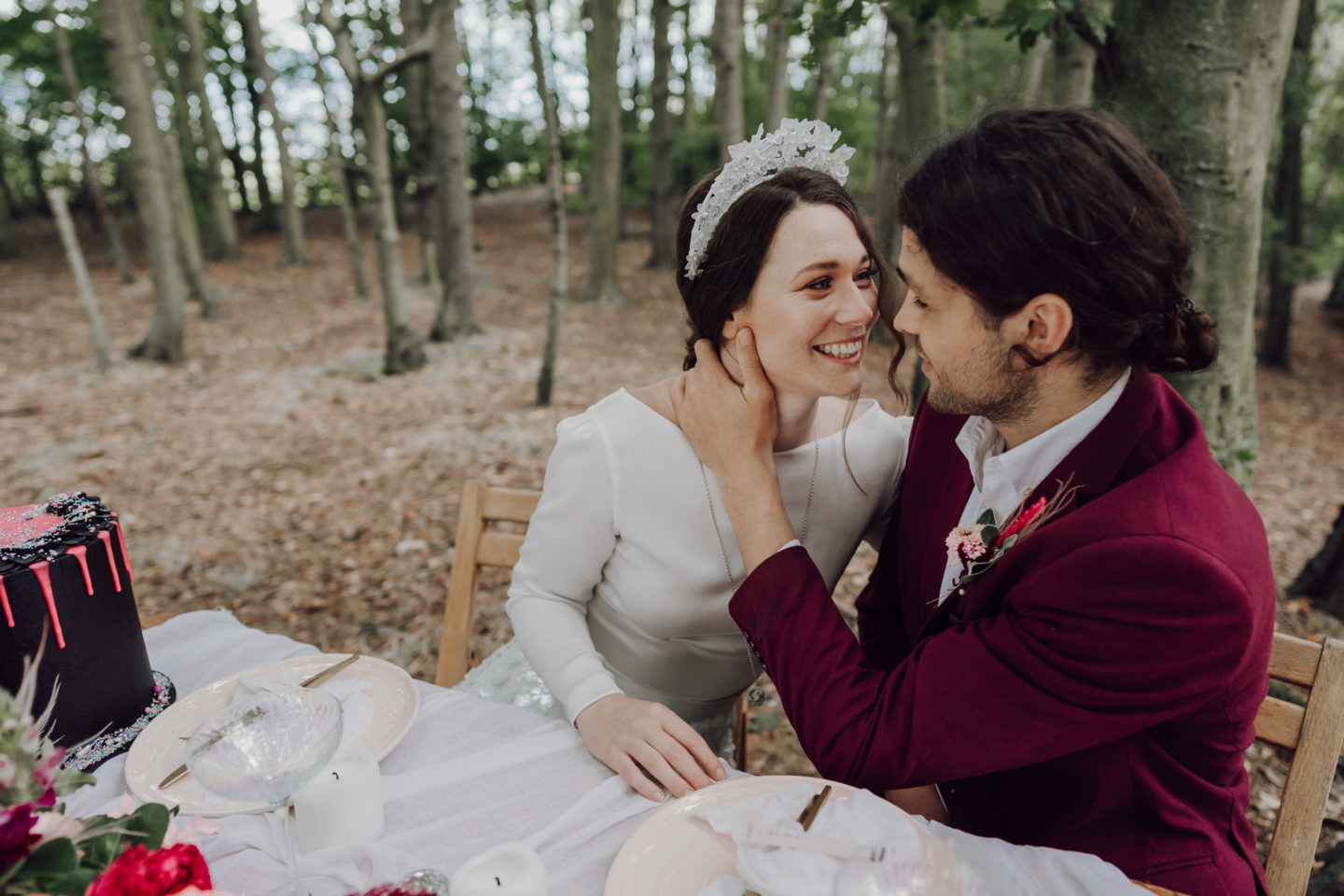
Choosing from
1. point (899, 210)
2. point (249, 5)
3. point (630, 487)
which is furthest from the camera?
point (249, 5)

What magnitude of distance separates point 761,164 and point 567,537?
119cm

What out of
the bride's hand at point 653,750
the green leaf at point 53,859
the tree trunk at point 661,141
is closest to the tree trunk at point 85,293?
the tree trunk at point 661,141

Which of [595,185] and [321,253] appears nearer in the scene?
[595,185]

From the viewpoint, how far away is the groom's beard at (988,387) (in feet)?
4.94

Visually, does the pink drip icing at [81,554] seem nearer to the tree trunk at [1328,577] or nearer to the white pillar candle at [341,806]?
the white pillar candle at [341,806]

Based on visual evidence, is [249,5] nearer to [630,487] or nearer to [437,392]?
[437,392]

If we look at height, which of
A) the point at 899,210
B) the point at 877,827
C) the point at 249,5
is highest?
the point at 249,5

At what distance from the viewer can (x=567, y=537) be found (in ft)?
6.84

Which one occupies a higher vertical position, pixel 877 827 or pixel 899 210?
pixel 899 210

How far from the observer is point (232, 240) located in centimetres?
1702

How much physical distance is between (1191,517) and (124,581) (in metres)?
2.05

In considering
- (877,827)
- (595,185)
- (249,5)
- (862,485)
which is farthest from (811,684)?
(249,5)

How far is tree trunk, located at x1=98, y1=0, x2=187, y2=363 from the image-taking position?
8125 mm

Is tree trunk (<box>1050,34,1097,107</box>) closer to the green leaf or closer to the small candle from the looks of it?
the small candle
